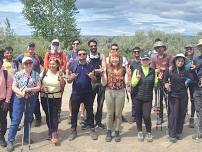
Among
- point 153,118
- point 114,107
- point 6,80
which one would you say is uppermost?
point 6,80

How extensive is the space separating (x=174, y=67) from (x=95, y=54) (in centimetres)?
182

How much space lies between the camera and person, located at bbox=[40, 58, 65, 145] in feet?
30.5

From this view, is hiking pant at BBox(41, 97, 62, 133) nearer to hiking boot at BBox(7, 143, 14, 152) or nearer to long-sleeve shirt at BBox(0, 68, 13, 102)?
long-sleeve shirt at BBox(0, 68, 13, 102)

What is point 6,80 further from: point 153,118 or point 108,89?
point 153,118

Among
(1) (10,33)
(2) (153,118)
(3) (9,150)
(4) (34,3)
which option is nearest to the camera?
(3) (9,150)

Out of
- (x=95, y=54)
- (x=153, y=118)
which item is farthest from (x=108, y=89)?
(x=153, y=118)

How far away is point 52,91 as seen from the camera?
932cm

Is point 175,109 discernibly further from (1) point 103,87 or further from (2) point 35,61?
(2) point 35,61

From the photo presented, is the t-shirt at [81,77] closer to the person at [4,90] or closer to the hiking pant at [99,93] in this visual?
the hiking pant at [99,93]

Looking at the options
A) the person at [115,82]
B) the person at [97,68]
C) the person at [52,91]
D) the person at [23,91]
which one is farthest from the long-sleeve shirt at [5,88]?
the person at [115,82]

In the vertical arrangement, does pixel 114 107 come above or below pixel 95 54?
below

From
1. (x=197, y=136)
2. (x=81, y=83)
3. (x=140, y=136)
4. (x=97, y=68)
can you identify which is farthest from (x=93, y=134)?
(x=197, y=136)

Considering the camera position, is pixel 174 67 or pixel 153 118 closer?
pixel 174 67

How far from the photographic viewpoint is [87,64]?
9570 mm
